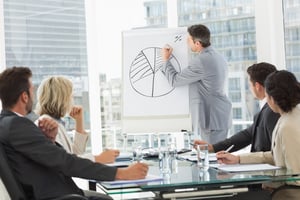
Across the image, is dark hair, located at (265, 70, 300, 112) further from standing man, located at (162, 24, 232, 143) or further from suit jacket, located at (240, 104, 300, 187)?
standing man, located at (162, 24, 232, 143)

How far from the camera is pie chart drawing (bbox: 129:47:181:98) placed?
4211 mm

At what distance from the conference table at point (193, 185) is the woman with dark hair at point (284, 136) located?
0.38 feet

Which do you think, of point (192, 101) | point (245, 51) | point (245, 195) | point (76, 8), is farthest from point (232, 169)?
point (76, 8)

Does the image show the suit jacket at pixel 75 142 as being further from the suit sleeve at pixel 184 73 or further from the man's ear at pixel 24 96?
the suit sleeve at pixel 184 73

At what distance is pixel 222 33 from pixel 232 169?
2701mm

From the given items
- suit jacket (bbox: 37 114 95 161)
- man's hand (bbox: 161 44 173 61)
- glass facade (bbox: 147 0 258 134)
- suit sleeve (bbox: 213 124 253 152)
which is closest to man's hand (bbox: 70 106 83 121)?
suit jacket (bbox: 37 114 95 161)

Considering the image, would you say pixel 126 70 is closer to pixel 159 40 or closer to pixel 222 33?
pixel 159 40

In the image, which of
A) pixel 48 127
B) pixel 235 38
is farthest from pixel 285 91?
pixel 235 38

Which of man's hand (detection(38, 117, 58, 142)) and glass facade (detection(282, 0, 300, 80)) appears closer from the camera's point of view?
man's hand (detection(38, 117, 58, 142))

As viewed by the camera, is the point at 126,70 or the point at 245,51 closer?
the point at 126,70

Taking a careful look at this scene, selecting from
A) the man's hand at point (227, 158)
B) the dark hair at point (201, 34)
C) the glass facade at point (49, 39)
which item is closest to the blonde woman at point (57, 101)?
the man's hand at point (227, 158)

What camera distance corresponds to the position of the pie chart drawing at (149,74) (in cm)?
421

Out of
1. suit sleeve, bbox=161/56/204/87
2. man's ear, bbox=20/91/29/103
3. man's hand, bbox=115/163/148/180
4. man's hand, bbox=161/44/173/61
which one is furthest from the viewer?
man's hand, bbox=161/44/173/61

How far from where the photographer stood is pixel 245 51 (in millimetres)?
4828
